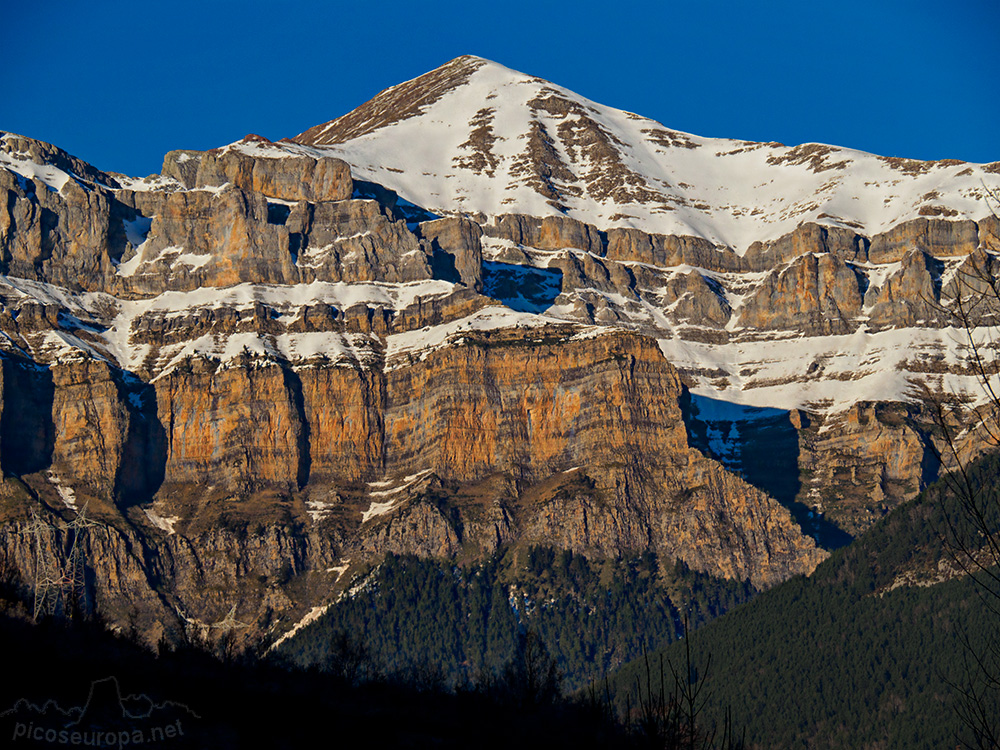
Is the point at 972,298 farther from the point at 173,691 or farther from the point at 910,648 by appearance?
the point at 910,648

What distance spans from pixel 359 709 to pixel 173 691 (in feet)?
47.1

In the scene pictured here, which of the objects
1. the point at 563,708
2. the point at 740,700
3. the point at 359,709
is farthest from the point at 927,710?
the point at 359,709

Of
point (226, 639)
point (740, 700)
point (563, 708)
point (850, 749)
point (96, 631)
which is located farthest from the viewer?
point (740, 700)

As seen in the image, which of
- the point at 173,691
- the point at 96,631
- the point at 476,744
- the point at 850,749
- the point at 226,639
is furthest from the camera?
the point at 850,749

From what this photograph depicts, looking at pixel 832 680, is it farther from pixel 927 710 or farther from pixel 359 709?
pixel 359 709

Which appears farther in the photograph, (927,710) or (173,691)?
(927,710)

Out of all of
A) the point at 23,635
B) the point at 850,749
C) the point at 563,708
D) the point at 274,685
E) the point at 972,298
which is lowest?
the point at 850,749

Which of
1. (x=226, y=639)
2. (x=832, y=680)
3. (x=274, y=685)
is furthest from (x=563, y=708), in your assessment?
(x=832, y=680)

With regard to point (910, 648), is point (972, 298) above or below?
above

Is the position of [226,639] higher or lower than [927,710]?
higher

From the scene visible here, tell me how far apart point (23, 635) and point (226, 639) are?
54526 millimetres

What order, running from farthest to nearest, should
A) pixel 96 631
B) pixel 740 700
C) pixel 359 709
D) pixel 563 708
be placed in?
pixel 740 700, pixel 563 708, pixel 96 631, pixel 359 709

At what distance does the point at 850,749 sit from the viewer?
578ft

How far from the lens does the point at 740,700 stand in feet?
628
